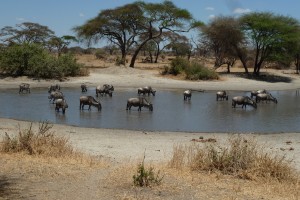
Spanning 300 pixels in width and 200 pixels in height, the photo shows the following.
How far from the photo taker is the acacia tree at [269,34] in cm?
5488

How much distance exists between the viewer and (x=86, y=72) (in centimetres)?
5053

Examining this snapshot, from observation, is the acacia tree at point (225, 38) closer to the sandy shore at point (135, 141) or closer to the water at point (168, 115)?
the water at point (168, 115)

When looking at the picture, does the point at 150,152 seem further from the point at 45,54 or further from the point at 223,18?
the point at 223,18

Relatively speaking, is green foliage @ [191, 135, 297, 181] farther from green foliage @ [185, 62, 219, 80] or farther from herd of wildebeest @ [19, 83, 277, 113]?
green foliage @ [185, 62, 219, 80]

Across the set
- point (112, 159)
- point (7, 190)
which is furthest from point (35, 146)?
point (7, 190)

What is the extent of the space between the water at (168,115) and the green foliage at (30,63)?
11934 millimetres

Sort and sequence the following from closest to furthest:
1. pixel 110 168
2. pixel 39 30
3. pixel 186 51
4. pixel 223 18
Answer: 1. pixel 110 168
2. pixel 223 18
3. pixel 39 30
4. pixel 186 51

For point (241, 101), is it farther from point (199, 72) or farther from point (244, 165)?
point (244, 165)

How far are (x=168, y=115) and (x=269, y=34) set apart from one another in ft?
110

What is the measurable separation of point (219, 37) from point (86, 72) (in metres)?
17.7

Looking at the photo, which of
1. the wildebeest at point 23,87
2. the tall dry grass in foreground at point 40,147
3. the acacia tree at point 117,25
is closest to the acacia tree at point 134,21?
the acacia tree at point 117,25

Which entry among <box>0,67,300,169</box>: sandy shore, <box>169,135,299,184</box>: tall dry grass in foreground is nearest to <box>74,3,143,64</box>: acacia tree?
<box>0,67,300,169</box>: sandy shore

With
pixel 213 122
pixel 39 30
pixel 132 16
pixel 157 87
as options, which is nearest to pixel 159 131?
pixel 213 122

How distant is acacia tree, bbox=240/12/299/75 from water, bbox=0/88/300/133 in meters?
21.5
